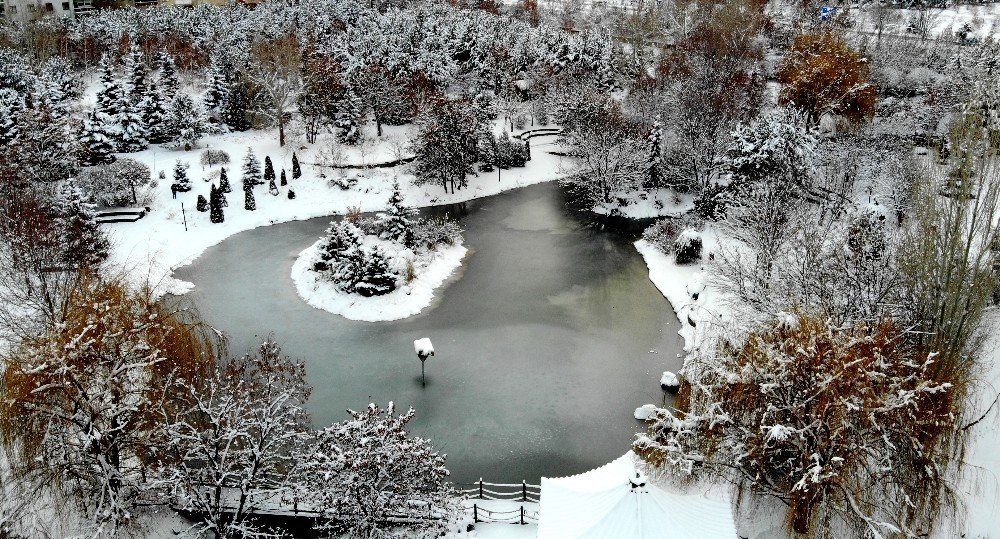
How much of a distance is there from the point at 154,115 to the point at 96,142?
227 inches

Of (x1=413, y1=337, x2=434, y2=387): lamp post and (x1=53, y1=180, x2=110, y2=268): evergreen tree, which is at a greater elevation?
(x1=53, y1=180, x2=110, y2=268): evergreen tree

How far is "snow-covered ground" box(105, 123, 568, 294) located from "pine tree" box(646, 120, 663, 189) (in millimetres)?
7132

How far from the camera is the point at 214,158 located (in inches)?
1778

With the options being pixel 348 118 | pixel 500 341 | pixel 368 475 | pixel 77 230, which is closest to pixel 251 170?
pixel 348 118

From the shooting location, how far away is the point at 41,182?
3394 centimetres

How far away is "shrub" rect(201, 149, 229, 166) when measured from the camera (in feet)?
147

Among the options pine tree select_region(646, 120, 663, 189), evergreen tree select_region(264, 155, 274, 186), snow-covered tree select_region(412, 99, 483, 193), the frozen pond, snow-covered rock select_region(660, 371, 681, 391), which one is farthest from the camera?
evergreen tree select_region(264, 155, 274, 186)

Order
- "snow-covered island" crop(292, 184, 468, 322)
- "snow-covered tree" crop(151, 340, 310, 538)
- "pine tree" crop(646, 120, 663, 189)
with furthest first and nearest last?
"pine tree" crop(646, 120, 663, 189) < "snow-covered island" crop(292, 184, 468, 322) < "snow-covered tree" crop(151, 340, 310, 538)

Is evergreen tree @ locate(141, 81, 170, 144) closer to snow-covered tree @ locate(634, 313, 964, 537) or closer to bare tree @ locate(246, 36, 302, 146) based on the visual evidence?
bare tree @ locate(246, 36, 302, 146)

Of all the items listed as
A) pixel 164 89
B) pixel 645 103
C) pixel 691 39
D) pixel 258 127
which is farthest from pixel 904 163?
pixel 164 89

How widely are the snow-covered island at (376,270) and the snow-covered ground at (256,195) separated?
19.1 feet

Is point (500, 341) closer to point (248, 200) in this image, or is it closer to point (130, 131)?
point (248, 200)

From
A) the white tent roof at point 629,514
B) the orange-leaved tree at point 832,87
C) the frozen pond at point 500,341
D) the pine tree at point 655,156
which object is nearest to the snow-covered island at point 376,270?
the frozen pond at point 500,341

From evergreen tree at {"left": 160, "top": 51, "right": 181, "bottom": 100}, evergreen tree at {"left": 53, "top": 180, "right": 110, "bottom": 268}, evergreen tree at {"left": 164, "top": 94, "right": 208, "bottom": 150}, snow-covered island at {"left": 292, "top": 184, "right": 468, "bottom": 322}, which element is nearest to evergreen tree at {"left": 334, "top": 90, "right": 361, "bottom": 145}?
evergreen tree at {"left": 164, "top": 94, "right": 208, "bottom": 150}
